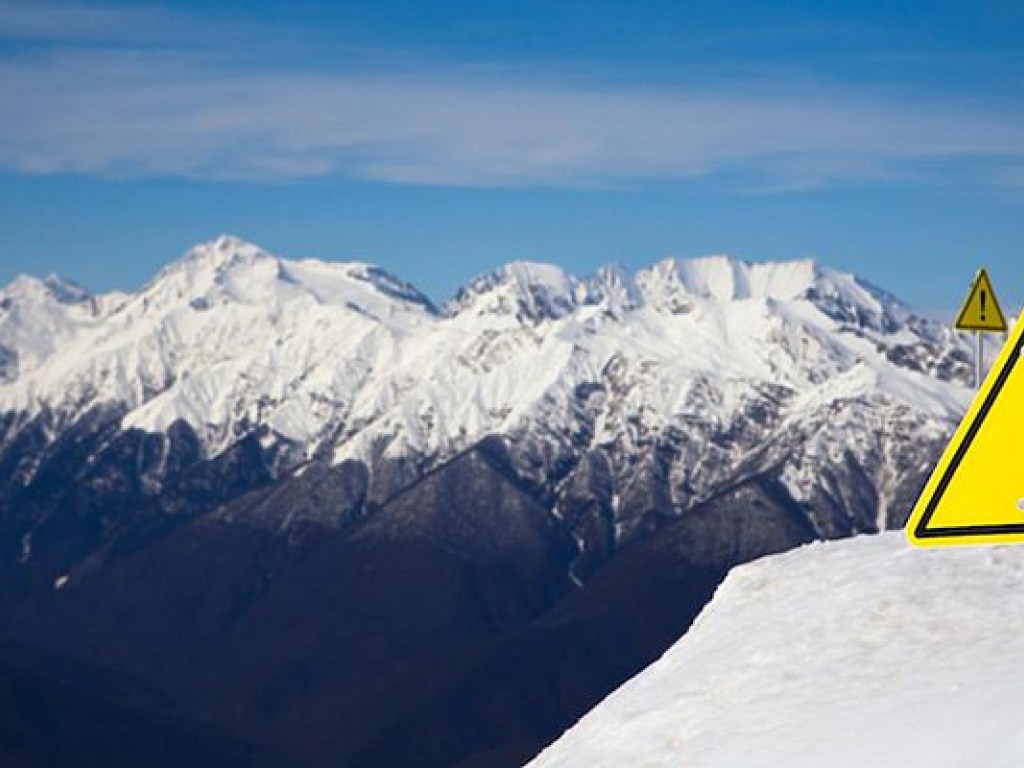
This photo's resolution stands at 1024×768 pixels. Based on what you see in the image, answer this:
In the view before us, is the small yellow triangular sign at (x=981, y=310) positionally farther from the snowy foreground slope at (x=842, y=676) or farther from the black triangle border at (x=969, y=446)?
the black triangle border at (x=969, y=446)

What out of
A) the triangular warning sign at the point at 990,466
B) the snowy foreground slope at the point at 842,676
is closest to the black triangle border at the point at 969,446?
the triangular warning sign at the point at 990,466

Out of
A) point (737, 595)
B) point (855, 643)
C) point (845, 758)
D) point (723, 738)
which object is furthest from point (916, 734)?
point (737, 595)

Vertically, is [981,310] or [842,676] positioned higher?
[981,310]

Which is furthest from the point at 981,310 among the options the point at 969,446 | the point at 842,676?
the point at 969,446

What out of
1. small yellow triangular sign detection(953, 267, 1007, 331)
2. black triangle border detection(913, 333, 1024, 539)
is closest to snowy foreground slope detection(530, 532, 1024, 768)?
small yellow triangular sign detection(953, 267, 1007, 331)

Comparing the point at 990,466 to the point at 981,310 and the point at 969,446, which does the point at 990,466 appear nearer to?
the point at 969,446

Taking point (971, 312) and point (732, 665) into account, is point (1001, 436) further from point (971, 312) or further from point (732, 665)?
point (732, 665)

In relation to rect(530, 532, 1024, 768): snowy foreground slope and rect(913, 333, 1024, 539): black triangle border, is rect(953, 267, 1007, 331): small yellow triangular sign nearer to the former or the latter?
rect(530, 532, 1024, 768): snowy foreground slope
